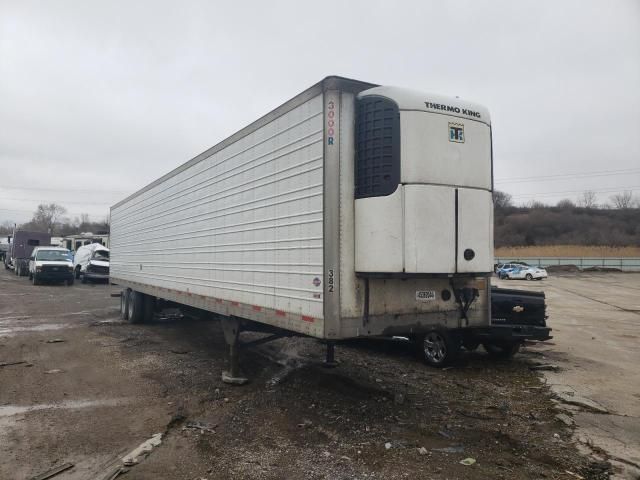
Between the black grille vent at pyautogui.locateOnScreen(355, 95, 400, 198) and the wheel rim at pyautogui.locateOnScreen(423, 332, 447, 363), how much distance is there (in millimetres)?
3843

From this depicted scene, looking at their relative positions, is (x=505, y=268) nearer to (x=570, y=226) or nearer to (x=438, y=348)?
(x=438, y=348)

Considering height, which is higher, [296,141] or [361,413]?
[296,141]

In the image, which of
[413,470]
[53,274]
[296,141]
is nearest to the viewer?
[413,470]

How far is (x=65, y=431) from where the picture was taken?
5.21 metres

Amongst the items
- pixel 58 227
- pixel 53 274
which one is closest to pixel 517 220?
pixel 53 274

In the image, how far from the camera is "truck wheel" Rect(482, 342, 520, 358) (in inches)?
335

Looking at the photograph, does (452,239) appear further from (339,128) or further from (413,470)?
(413,470)

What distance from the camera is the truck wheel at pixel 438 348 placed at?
7707 millimetres

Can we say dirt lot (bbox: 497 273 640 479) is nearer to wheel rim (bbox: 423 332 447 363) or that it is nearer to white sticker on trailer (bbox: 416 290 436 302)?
wheel rim (bbox: 423 332 447 363)

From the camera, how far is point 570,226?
83.8 metres

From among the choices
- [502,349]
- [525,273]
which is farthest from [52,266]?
[525,273]

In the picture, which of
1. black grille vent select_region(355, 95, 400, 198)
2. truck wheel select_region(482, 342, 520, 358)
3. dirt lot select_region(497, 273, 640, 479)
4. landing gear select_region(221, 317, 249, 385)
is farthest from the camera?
truck wheel select_region(482, 342, 520, 358)

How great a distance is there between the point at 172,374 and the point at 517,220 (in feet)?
290

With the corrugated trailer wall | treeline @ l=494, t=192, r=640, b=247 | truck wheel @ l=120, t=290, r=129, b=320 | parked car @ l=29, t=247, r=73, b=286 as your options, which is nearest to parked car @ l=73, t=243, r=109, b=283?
parked car @ l=29, t=247, r=73, b=286
